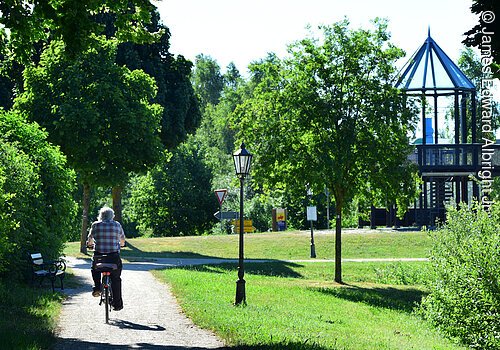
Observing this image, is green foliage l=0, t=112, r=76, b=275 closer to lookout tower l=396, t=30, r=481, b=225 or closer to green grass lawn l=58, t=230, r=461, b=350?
green grass lawn l=58, t=230, r=461, b=350

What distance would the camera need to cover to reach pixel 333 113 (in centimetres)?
2464

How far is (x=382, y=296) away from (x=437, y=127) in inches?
720

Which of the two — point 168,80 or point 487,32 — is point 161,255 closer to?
point 168,80

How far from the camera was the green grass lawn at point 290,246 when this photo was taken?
115ft

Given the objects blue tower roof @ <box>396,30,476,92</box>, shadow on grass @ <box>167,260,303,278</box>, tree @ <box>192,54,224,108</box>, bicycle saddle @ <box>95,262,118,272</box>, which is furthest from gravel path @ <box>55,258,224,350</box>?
tree @ <box>192,54,224,108</box>

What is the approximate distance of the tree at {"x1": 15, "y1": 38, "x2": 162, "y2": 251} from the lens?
29172mm

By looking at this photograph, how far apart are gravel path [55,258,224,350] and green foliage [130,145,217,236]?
36.7 m

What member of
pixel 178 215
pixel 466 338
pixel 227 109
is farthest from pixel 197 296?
pixel 227 109

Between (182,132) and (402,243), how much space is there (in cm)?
1283

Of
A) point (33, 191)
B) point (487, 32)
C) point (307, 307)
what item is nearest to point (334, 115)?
point (307, 307)

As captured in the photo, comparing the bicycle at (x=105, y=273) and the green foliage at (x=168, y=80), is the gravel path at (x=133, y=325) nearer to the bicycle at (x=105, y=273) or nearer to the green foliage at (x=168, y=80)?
the bicycle at (x=105, y=273)

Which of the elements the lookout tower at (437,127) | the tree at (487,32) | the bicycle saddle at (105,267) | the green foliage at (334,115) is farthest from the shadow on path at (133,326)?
the lookout tower at (437,127)

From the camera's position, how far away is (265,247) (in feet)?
128

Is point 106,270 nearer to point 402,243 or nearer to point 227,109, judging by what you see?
point 402,243
